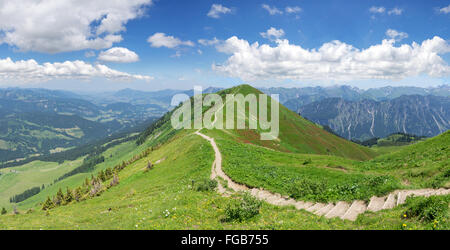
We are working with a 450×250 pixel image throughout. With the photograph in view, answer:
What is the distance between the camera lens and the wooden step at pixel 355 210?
1523cm

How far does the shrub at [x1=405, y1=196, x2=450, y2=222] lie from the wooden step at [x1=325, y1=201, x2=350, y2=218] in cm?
431

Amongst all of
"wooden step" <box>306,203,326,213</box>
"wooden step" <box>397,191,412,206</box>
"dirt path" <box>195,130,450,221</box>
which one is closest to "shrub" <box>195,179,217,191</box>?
"dirt path" <box>195,130,450,221</box>

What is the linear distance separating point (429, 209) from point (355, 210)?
17.6 ft

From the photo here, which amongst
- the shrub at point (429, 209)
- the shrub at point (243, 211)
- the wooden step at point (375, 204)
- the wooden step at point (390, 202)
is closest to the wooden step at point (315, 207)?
the wooden step at point (375, 204)

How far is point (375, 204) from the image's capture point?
16.6m

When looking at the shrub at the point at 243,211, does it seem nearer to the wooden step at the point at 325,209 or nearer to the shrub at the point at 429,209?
the wooden step at the point at 325,209

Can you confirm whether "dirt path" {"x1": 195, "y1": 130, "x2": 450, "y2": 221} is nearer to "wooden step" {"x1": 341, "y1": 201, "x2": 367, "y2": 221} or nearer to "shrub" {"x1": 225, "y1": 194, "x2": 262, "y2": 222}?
"wooden step" {"x1": 341, "y1": 201, "x2": 367, "y2": 221}

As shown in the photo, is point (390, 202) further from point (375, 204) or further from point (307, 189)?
point (307, 189)

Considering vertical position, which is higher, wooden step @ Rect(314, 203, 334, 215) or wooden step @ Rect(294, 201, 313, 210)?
wooden step @ Rect(314, 203, 334, 215)

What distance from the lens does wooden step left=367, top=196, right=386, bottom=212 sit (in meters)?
15.7

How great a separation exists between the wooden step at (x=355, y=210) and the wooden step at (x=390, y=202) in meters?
1.35
